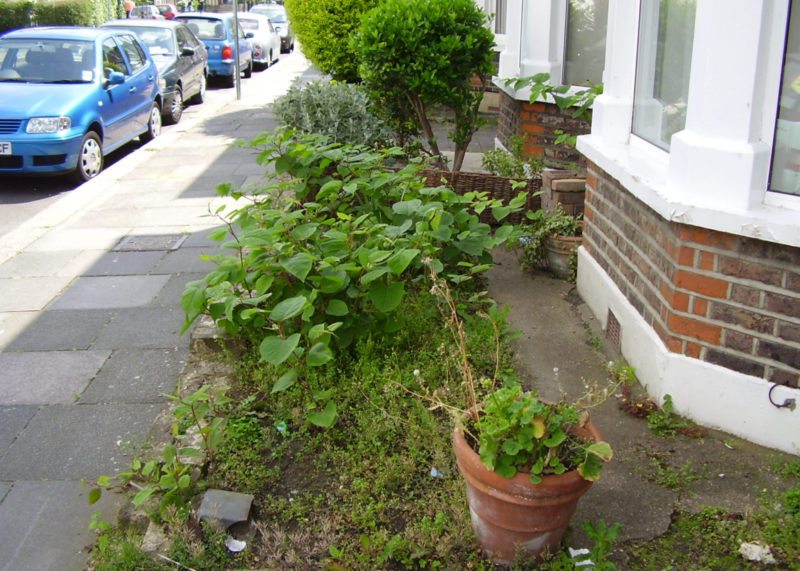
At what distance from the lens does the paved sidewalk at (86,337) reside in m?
3.80

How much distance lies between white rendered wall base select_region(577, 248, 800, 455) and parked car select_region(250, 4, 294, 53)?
2820 cm

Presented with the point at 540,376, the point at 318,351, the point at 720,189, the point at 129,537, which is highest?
the point at 720,189

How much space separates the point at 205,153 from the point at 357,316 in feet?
26.4

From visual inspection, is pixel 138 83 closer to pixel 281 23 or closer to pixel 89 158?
pixel 89 158

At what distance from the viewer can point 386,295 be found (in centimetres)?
421

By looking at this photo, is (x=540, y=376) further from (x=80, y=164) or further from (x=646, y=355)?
(x=80, y=164)

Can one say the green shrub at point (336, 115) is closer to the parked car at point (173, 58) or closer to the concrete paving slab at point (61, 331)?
the concrete paving slab at point (61, 331)

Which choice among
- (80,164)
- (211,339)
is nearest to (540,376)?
(211,339)

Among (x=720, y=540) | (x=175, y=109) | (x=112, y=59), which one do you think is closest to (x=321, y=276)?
(x=720, y=540)

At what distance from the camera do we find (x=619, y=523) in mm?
3195

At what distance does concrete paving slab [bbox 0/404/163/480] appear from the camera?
159 inches

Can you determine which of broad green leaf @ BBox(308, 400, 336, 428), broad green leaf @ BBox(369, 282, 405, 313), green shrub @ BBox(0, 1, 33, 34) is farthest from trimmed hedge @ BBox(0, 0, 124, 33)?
broad green leaf @ BBox(308, 400, 336, 428)

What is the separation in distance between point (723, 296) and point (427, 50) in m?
4.24

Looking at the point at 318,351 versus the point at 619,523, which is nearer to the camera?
the point at 619,523
